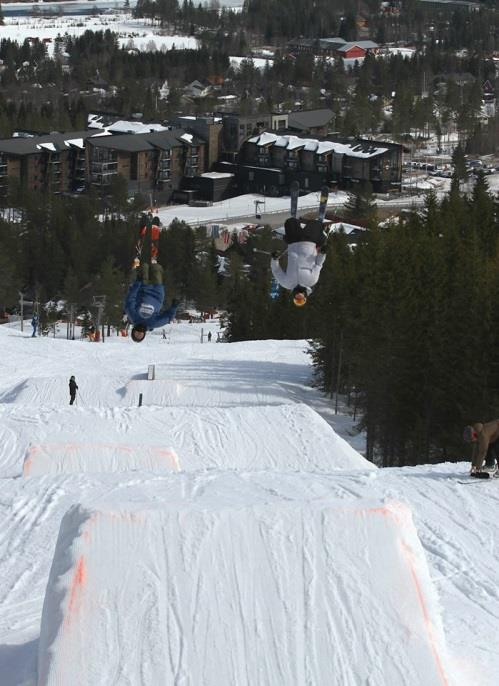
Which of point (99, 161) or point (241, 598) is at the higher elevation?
point (241, 598)

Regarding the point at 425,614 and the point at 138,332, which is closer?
the point at 425,614

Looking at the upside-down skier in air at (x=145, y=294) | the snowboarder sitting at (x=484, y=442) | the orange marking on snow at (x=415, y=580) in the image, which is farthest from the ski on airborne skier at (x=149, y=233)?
the orange marking on snow at (x=415, y=580)

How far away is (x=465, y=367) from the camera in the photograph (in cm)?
2423

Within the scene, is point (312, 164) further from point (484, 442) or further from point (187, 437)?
point (484, 442)

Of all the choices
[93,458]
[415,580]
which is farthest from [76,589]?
[93,458]

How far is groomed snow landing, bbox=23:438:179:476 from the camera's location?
53.8ft

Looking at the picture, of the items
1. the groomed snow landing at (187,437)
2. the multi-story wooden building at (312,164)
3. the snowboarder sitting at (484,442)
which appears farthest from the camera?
the multi-story wooden building at (312,164)

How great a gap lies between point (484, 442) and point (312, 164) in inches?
3170

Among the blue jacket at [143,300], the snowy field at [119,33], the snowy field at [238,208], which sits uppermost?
A: the blue jacket at [143,300]

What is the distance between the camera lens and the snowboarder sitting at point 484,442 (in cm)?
1343

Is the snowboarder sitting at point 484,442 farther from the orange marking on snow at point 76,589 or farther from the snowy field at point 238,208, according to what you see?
the snowy field at point 238,208

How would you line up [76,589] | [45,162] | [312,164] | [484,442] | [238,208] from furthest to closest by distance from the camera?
[312,164] < [45,162] < [238,208] < [484,442] < [76,589]

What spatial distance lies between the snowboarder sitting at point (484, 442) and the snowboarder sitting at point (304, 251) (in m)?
3.01

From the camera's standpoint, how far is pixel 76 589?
28.7ft
